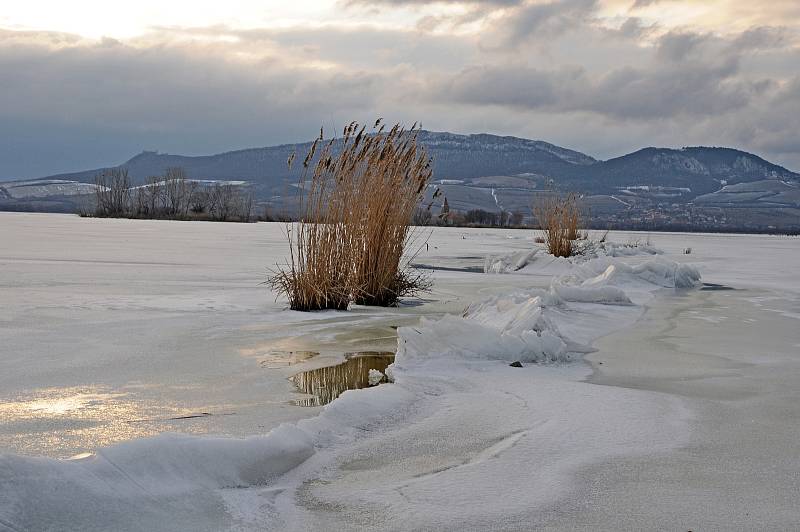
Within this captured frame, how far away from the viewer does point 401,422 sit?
2750 millimetres

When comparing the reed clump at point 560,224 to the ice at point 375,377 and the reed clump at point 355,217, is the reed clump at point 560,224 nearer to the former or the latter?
the reed clump at point 355,217

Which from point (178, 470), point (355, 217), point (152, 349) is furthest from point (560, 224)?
point (178, 470)

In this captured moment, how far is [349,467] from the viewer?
222 cm

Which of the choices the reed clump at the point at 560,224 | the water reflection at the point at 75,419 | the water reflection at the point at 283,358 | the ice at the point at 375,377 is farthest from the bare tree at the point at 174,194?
the water reflection at the point at 75,419

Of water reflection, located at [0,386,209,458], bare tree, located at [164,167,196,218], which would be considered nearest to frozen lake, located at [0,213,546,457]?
water reflection, located at [0,386,209,458]

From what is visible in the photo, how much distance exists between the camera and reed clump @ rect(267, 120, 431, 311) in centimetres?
609

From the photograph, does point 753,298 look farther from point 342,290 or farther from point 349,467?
point 349,467

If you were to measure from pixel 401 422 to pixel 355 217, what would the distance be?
3.65m

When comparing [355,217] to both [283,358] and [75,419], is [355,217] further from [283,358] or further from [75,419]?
[75,419]

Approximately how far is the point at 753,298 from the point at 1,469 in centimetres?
766

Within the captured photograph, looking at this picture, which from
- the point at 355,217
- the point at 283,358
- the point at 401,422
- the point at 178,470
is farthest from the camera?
the point at 355,217

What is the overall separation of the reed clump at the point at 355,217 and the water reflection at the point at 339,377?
1.99 meters

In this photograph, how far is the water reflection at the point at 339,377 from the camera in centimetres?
319

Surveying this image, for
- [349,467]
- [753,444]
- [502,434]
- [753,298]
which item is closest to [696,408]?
[753,444]
